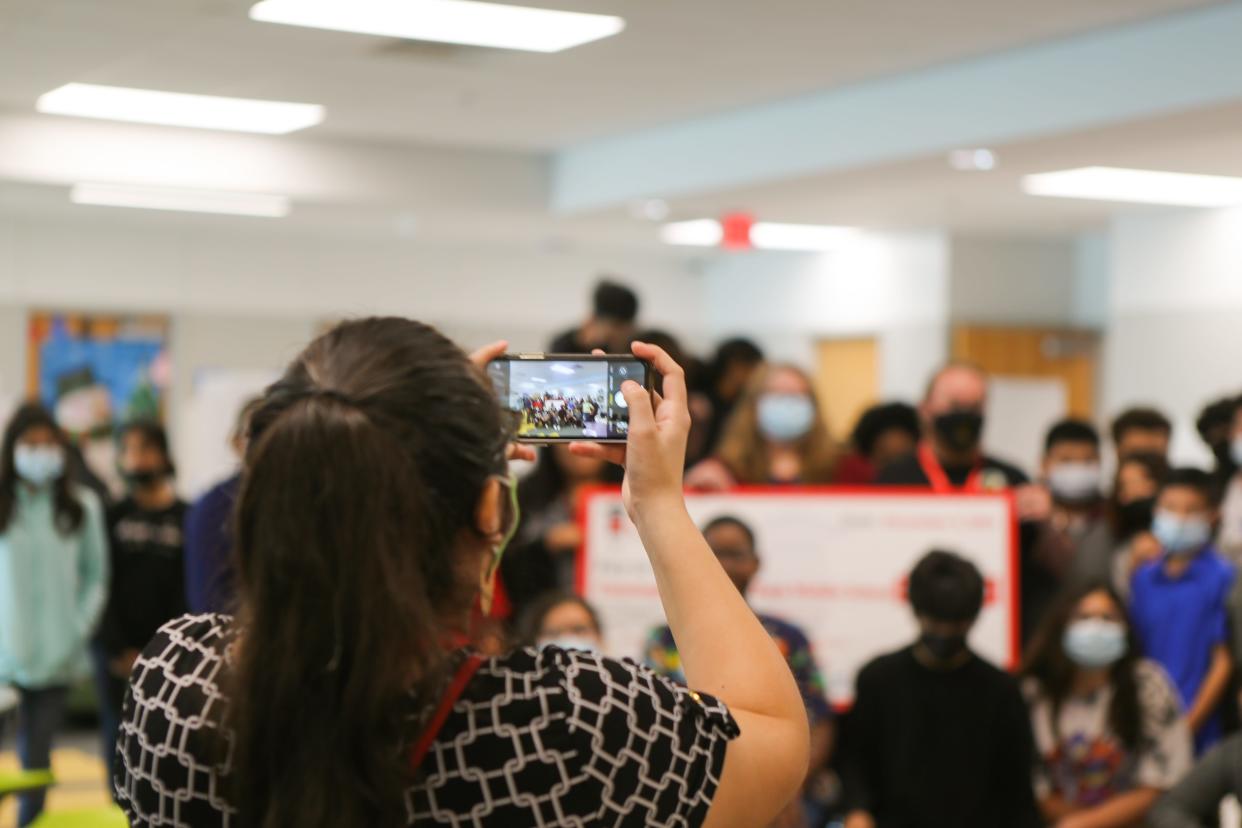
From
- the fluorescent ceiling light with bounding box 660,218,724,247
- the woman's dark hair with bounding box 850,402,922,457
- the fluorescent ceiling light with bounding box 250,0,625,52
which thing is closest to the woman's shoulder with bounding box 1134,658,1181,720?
the woman's dark hair with bounding box 850,402,922,457

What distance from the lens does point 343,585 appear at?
1.20 m

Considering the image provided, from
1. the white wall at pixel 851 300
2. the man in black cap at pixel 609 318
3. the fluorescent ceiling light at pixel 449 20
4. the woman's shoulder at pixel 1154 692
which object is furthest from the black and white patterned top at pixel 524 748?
the white wall at pixel 851 300

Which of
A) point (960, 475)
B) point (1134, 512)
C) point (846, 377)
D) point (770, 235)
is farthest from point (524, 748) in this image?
point (846, 377)

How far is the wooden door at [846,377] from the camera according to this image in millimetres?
12430

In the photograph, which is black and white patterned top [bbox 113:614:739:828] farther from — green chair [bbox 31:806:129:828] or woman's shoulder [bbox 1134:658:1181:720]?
woman's shoulder [bbox 1134:658:1181:720]

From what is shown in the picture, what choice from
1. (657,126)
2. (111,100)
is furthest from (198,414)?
(657,126)

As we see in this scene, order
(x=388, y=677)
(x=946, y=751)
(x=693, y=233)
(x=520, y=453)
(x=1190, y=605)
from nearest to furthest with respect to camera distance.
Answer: (x=388, y=677) < (x=520, y=453) < (x=946, y=751) < (x=1190, y=605) < (x=693, y=233)

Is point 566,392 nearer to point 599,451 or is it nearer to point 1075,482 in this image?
point 599,451

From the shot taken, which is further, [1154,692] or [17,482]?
[17,482]

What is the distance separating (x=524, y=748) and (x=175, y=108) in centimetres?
772

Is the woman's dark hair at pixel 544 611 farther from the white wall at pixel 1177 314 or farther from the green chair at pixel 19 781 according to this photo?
the white wall at pixel 1177 314

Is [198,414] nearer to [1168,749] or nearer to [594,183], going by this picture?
[594,183]

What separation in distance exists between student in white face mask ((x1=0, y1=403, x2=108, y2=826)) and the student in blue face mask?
365 centimetres

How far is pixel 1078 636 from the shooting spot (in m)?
4.64
